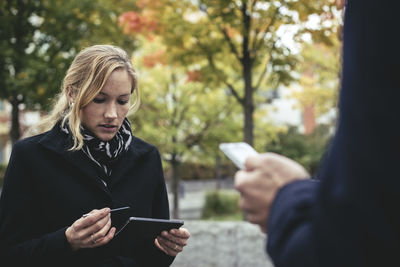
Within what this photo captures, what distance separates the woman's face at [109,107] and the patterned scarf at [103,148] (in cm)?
3

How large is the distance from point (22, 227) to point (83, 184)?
1.07 feet

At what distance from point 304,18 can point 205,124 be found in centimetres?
576

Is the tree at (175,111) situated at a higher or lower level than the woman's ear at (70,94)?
lower

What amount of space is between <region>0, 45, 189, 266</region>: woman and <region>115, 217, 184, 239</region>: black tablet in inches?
1.8

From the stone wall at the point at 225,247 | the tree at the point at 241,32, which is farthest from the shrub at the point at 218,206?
the stone wall at the point at 225,247

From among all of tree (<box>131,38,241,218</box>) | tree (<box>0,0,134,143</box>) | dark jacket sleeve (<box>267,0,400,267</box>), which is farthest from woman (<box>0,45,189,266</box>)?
tree (<box>131,38,241,218</box>)

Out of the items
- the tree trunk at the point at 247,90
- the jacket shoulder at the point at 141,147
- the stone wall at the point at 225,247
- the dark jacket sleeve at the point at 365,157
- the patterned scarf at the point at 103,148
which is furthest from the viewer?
the tree trunk at the point at 247,90

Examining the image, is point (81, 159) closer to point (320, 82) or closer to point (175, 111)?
point (175, 111)

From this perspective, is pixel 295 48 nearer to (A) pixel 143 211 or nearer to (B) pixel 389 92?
(A) pixel 143 211

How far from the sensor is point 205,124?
11102mm

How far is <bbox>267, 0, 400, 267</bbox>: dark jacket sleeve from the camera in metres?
0.63

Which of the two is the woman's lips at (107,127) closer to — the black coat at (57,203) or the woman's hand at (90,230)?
the black coat at (57,203)

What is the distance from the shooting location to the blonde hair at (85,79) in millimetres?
2088

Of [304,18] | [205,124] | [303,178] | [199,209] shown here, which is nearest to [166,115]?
[205,124]
